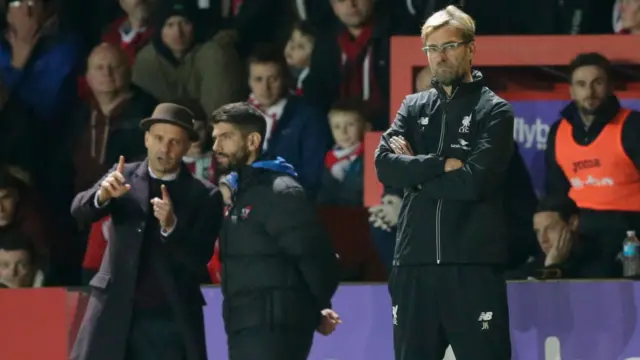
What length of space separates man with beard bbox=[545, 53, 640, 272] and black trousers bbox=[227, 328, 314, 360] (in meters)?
1.98

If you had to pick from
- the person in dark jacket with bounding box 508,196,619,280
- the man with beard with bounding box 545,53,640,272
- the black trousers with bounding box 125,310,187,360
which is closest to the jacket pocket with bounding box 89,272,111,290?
the black trousers with bounding box 125,310,187,360

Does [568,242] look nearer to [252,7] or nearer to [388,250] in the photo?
[388,250]

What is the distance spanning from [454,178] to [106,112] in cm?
372

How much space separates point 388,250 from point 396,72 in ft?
Result: 3.43

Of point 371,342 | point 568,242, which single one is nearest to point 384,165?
point 371,342

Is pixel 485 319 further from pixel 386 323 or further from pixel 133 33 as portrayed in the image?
pixel 133 33

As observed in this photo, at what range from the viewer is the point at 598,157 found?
698 centimetres

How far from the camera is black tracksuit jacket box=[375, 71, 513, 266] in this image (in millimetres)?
4910

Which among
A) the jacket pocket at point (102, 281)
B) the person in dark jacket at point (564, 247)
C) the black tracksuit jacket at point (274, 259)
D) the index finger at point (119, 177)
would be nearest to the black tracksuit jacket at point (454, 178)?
the black tracksuit jacket at point (274, 259)

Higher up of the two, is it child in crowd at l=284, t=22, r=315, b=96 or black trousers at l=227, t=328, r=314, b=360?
child in crowd at l=284, t=22, r=315, b=96

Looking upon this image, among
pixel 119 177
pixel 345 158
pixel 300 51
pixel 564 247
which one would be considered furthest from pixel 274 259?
pixel 300 51

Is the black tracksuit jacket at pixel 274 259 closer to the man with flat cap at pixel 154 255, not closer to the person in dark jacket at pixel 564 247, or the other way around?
the man with flat cap at pixel 154 255

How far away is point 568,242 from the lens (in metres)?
6.75

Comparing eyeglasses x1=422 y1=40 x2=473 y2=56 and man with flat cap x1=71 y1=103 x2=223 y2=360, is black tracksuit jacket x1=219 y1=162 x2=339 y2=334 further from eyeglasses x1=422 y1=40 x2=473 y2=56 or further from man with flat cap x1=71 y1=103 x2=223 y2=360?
eyeglasses x1=422 y1=40 x2=473 y2=56
